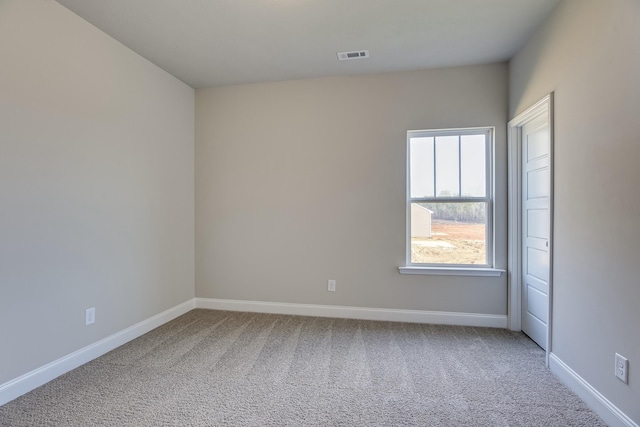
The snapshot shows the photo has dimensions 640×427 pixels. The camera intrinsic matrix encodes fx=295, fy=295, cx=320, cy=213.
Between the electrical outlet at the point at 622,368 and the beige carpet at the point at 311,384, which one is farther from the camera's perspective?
the beige carpet at the point at 311,384

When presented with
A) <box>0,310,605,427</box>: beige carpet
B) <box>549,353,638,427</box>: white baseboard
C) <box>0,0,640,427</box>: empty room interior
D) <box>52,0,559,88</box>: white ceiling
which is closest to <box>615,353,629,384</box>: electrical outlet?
<box>0,0,640,427</box>: empty room interior

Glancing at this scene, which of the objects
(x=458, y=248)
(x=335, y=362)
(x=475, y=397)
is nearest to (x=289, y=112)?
(x=458, y=248)

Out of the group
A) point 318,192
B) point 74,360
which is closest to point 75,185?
point 74,360

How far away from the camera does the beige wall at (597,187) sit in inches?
60.4

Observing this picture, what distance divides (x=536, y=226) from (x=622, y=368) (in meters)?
1.29

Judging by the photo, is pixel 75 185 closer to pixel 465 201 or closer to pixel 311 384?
pixel 311 384

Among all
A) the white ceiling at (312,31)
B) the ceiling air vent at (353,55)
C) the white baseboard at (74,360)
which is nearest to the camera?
the white baseboard at (74,360)

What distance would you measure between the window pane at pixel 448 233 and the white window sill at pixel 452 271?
110mm

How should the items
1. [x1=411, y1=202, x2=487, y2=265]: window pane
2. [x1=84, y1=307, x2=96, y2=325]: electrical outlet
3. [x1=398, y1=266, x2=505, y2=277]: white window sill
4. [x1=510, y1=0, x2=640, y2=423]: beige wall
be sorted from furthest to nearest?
[x1=411, y1=202, x2=487, y2=265]: window pane → [x1=398, y1=266, x2=505, y2=277]: white window sill → [x1=84, y1=307, x2=96, y2=325]: electrical outlet → [x1=510, y1=0, x2=640, y2=423]: beige wall

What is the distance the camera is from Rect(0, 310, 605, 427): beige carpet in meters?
1.71

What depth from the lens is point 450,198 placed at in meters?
3.17

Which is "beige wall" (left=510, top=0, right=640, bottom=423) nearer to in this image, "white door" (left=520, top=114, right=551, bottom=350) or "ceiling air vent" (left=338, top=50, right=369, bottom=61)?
"white door" (left=520, top=114, right=551, bottom=350)

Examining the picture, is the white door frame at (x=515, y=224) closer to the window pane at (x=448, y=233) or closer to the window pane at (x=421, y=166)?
the window pane at (x=448, y=233)

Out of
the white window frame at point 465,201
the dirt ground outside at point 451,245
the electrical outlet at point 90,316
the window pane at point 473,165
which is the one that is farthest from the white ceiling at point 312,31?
the electrical outlet at point 90,316
